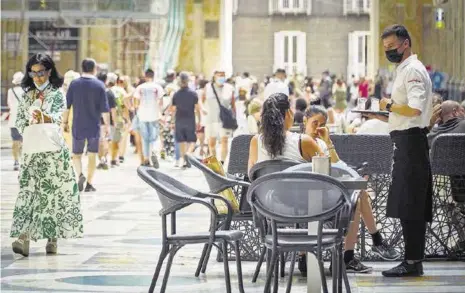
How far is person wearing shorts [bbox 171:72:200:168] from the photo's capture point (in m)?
26.5

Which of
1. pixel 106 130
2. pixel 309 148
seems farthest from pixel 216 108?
pixel 309 148

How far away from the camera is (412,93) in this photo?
38.1ft

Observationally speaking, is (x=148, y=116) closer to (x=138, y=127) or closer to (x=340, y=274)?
(x=138, y=127)

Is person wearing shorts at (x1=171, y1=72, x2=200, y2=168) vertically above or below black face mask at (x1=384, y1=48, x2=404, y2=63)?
below

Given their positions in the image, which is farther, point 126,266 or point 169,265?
point 126,266

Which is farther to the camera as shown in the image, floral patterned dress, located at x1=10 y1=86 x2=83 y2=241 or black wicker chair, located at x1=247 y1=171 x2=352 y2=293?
floral patterned dress, located at x1=10 y1=86 x2=83 y2=241

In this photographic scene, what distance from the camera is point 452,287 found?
11312 millimetres

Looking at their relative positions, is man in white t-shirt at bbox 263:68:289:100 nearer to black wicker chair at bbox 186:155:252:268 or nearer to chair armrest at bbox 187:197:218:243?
black wicker chair at bbox 186:155:252:268

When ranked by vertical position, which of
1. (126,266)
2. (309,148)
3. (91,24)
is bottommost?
(126,266)

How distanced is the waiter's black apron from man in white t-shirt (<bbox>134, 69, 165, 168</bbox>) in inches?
568

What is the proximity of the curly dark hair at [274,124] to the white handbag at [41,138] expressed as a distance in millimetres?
2830

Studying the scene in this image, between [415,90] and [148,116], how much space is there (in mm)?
14795

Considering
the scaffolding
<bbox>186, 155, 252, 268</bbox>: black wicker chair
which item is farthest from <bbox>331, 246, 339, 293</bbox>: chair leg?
the scaffolding

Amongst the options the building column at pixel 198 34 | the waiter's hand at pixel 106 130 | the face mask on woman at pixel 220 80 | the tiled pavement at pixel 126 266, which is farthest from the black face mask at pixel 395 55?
the building column at pixel 198 34
